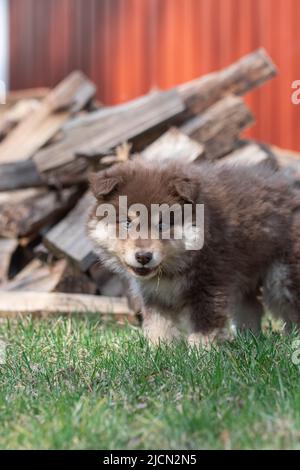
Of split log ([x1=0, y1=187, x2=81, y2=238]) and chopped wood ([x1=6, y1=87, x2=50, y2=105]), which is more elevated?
chopped wood ([x1=6, y1=87, x2=50, y2=105])

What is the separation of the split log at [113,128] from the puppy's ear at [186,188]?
210cm

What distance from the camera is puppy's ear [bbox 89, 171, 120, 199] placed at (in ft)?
16.8

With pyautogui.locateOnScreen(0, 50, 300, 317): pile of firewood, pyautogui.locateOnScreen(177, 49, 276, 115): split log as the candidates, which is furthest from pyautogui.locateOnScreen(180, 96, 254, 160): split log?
pyautogui.locateOnScreen(177, 49, 276, 115): split log

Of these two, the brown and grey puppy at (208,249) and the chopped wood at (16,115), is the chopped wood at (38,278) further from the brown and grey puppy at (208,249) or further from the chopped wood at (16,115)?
the chopped wood at (16,115)

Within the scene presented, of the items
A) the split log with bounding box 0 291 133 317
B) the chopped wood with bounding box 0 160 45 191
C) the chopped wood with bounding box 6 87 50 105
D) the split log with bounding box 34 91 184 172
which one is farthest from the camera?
the chopped wood with bounding box 6 87 50 105

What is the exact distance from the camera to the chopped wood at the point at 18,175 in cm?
725

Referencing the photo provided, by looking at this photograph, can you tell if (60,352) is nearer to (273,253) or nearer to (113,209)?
(113,209)

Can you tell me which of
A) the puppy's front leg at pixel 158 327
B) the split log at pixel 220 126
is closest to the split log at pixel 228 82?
the split log at pixel 220 126

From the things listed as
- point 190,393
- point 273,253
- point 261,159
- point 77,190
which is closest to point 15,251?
point 77,190

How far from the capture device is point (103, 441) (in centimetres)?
350

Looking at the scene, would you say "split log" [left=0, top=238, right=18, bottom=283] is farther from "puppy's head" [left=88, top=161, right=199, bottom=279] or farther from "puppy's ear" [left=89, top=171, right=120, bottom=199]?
"puppy's ear" [left=89, top=171, right=120, bottom=199]

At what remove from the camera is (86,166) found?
7.43 metres

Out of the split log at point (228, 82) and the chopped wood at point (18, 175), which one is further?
the split log at point (228, 82)
